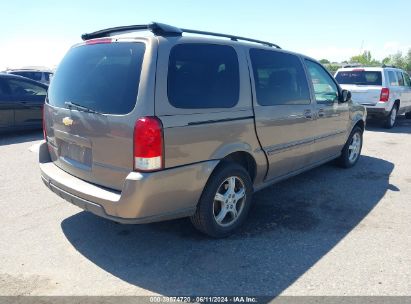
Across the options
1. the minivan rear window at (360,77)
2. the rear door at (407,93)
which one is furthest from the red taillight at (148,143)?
the rear door at (407,93)

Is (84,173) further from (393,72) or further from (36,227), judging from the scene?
(393,72)

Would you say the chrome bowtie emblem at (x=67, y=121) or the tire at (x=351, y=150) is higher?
the chrome bowtie emblem at (x=67, y=121)

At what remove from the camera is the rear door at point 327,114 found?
5.00 meters

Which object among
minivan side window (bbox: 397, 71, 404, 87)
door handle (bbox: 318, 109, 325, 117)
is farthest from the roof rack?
minivan side window (bbox: 397, 71, 404, 87)

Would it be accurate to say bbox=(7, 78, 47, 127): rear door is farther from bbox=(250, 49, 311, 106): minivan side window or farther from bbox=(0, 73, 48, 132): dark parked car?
bbox=(250, 49, 311, 106): minivan side window

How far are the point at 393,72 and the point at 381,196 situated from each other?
7990 millimetres

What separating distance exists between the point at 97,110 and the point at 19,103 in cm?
674

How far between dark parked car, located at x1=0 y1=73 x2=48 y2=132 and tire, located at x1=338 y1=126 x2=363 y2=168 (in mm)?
7273

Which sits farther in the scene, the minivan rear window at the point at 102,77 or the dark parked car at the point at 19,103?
the dark parked car at the point at 19,103

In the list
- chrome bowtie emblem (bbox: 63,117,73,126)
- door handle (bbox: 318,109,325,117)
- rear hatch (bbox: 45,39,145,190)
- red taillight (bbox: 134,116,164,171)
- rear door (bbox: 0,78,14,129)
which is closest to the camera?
red taillight (bbox: 134,116,164,171)

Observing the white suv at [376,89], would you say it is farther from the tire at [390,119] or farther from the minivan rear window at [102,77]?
the minivan rear window at [102,77]

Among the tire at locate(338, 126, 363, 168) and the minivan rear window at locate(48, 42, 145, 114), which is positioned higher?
the minivan rear window at locate(48, 42, 145, 114)

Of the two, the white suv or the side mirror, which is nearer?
the side mirror

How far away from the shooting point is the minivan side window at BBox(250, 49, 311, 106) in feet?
12.9
